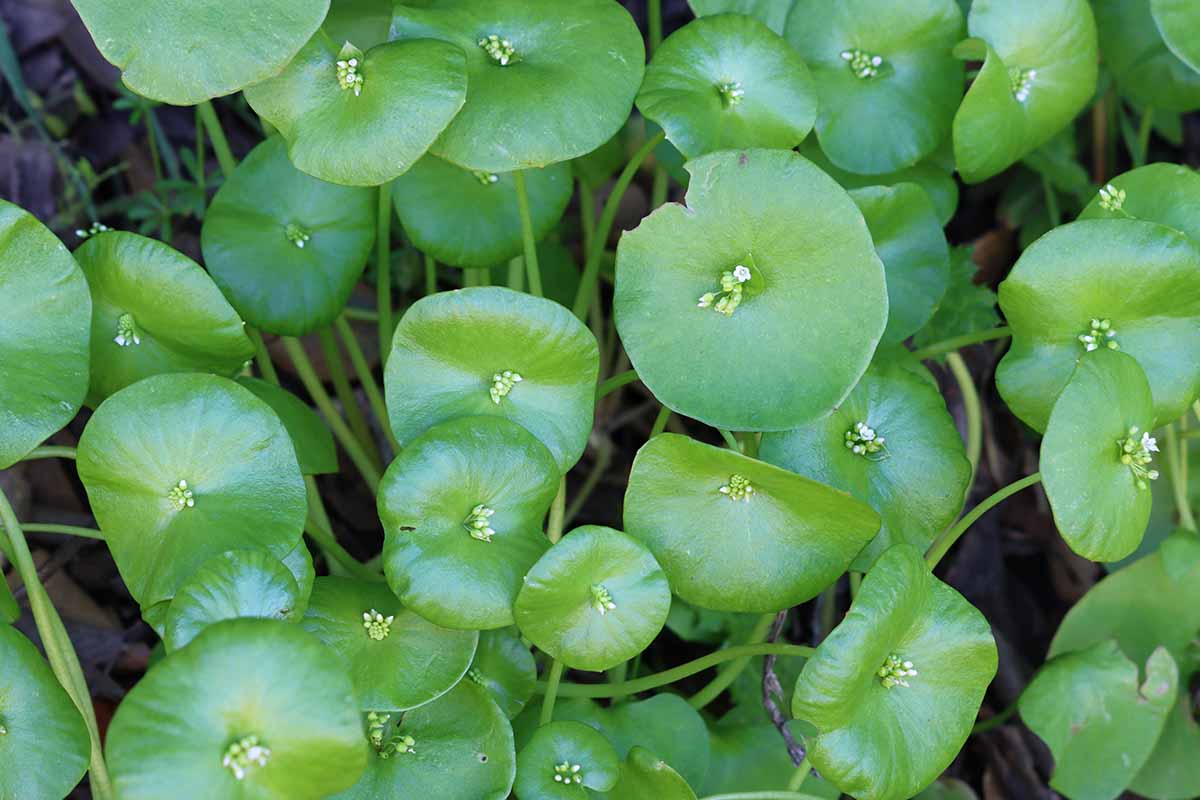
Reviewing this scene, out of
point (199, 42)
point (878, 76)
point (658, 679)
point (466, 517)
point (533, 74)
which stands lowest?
point (658, 679)

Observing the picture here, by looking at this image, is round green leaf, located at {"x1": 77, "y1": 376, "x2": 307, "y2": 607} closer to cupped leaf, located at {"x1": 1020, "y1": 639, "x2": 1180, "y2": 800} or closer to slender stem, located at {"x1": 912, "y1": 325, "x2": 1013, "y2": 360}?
slender stem, located at {"x1": 912, "y1": 325, "x2": 1013, "y2": 360}

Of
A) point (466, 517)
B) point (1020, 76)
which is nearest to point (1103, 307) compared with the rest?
point (1020, 76)

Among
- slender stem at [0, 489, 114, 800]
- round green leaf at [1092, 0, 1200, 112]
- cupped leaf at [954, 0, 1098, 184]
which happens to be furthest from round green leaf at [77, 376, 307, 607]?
round green leaf at [1092, 0, 1200, 112]

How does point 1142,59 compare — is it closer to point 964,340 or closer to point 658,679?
point 964,340

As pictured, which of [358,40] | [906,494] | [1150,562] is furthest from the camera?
[1150,562]

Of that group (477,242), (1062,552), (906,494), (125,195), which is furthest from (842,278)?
(125,195)

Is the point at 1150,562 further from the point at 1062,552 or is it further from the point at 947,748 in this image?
the point at 947,748
